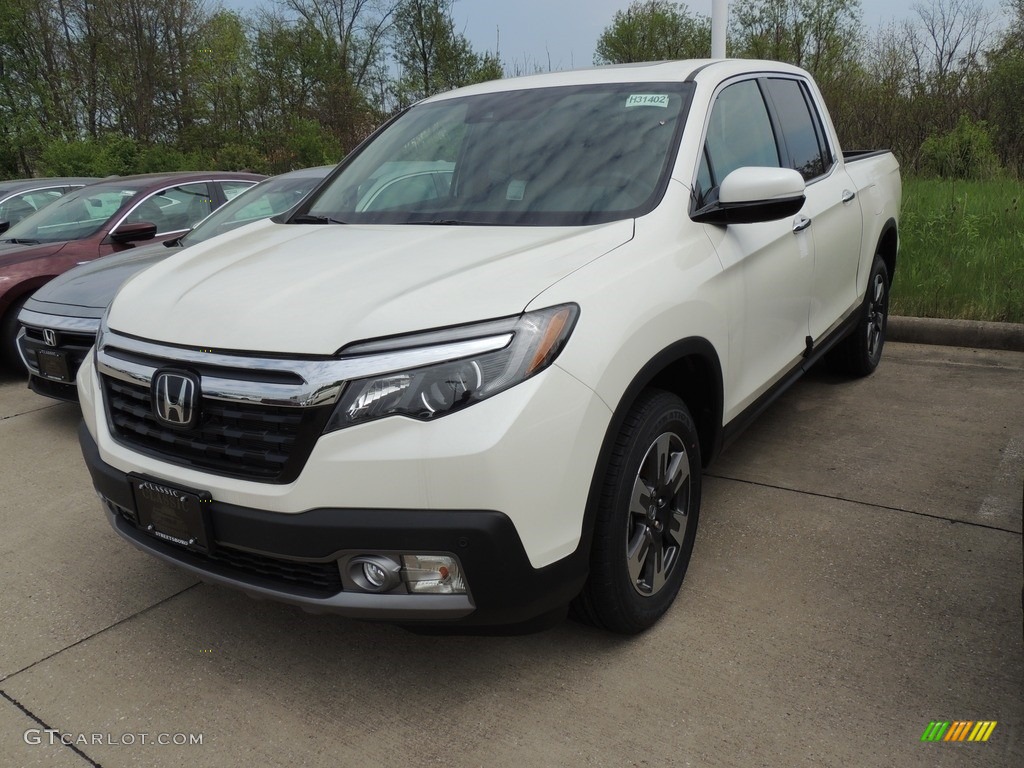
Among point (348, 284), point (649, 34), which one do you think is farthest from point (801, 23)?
point (348, 284)

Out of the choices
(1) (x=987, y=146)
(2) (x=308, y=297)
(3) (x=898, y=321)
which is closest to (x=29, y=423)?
(2) (x=308, y=297)

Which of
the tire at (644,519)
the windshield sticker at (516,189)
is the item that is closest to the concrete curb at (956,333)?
the tire at (644,519)

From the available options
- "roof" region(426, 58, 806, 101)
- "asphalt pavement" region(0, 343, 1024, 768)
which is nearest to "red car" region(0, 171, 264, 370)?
"asphalt pavement" region(0, 343, 1024, 768)

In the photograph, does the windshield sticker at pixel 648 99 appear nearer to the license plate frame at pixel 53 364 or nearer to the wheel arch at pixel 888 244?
the wheel arch at pixel 888 244

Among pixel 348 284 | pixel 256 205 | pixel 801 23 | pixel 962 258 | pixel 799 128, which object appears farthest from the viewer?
pixel 801 23

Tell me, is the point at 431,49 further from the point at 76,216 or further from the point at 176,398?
the point at 176,398

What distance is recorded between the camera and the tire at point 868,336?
4863 mm

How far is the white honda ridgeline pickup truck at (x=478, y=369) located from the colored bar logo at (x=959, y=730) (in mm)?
800

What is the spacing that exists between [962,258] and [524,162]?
5.19 m

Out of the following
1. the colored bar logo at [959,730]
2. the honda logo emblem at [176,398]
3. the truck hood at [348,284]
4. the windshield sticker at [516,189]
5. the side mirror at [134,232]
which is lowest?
the colored bar logo at [959,730]

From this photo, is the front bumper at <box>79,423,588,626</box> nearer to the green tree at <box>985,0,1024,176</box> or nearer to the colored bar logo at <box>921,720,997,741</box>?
the colored bar logo at <box>921,720,997,741</box>

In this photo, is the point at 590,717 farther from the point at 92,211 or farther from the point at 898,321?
the point at 92,211

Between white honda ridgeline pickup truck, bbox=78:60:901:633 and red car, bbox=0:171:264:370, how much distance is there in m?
3.73

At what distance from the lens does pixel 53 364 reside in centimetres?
476
